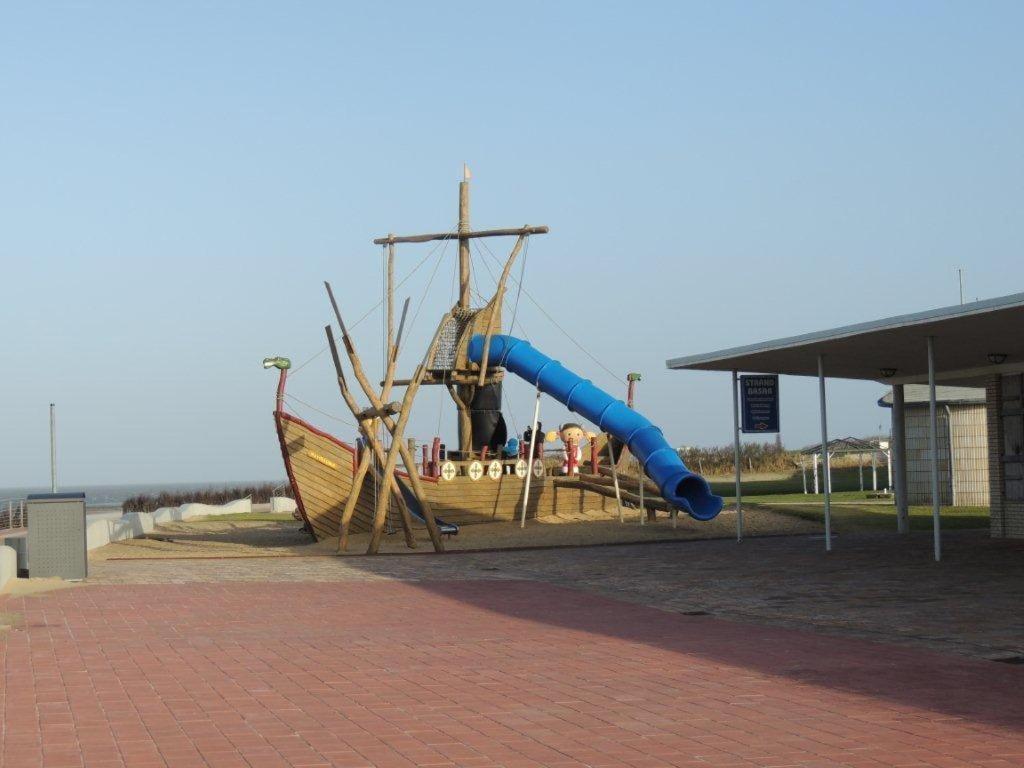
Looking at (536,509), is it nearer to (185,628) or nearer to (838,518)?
(838,518)

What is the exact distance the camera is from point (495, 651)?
10516 millimetres

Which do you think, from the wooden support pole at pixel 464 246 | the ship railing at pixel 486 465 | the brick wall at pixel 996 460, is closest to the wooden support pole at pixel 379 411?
the ship railing at pixel 486 465

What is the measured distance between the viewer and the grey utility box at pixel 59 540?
16.7 meters

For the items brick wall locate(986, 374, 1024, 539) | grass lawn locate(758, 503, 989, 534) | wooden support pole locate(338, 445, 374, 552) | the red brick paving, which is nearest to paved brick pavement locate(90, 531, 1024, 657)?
brick wall locate(986, 374, 1024, 539)

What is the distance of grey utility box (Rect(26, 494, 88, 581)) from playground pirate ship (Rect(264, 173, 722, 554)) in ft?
20.0

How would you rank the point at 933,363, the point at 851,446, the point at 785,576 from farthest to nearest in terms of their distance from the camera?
the point at 851,446, the point at 933,363, the point at 785,576

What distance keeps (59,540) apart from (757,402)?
11.0m

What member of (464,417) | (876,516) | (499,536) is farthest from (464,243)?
(876,516)

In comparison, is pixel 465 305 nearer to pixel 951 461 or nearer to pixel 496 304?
pixel 496 304

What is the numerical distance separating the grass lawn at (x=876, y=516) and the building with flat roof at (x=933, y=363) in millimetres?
1732

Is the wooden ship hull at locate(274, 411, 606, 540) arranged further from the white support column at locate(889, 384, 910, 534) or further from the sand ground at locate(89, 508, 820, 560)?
the white support column at locate(889, 384, 910, 534)

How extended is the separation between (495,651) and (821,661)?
97.8 inches

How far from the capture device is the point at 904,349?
63.3ft

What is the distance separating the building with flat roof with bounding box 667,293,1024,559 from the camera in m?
16.2
